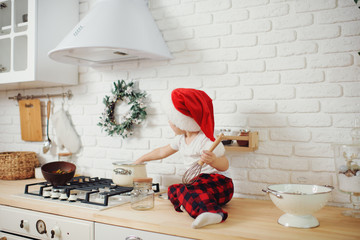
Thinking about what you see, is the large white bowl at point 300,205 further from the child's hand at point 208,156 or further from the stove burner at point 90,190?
the stove burner at point 90,190

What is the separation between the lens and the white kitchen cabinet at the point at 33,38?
1997 mm

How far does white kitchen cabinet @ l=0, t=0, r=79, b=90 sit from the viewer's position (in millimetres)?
1997

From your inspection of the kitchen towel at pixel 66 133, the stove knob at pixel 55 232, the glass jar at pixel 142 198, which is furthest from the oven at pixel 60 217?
the kitchen towel at pixel 66 133

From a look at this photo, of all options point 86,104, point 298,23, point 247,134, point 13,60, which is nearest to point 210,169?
point 247,134

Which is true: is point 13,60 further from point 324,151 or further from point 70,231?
point 324,151

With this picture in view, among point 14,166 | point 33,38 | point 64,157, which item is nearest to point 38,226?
point 64,157

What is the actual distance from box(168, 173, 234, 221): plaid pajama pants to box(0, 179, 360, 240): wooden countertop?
47 millimetres

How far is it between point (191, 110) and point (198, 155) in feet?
0.78

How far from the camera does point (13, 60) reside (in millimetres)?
2088

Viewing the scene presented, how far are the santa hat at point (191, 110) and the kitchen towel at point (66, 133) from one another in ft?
3.31

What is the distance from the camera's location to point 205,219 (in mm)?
1155

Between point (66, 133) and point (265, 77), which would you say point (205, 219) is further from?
point (66, 133)

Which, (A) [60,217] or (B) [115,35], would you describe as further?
(B) [115,35]

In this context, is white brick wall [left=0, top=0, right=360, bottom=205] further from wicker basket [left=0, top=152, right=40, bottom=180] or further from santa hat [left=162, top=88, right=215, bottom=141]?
wicker basket [left=0, top=152, right=40, bottom=180]
